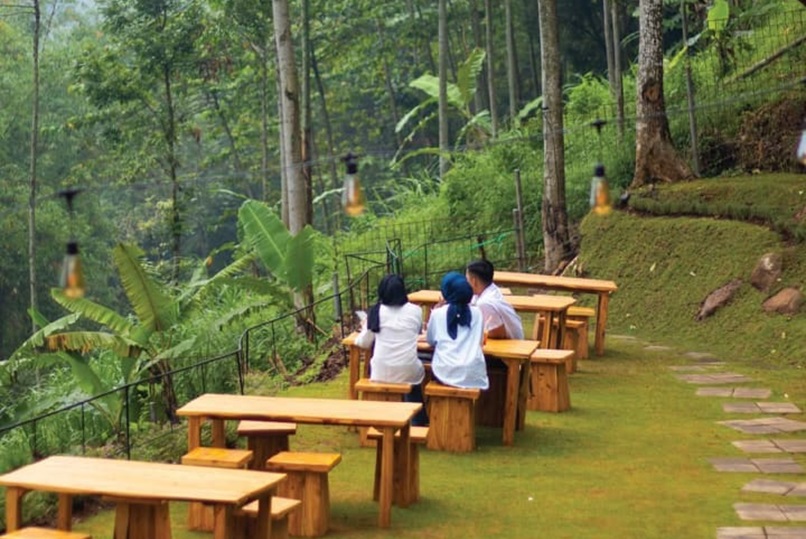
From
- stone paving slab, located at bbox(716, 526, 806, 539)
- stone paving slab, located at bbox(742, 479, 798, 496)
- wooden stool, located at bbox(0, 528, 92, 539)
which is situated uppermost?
wooden stool, located at bbox(0, 528, 92, 539)

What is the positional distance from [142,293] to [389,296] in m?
3.51

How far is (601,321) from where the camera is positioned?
1331cm

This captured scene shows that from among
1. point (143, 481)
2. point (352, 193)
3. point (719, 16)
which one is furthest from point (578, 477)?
point (719, 16)

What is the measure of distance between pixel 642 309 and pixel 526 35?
21183mm

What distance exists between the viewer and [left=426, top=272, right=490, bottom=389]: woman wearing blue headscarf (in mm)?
9289

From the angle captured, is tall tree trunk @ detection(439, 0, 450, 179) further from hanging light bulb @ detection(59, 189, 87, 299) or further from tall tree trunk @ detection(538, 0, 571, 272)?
hanging light bulb @ detection(59, 189, 87, 299)

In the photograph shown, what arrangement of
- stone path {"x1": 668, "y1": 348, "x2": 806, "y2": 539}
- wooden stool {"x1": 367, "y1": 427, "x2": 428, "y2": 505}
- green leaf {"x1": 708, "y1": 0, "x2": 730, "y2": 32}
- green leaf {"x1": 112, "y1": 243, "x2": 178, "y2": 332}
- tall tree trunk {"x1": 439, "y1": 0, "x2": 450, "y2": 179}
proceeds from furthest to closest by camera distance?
tall tree trunk {"x1": 439, "y1": 0, "x2": 450, "y2": 179}, green leaf {"x1": 708, "y1": 0, "x2": 730, "y2": 32}, green leaf {"x1": 112, "y1": 243, "x2": 178, "y2": 332}, wooden stool {"x1": 367, "y1": 427, "x2": 428, "y2": 505}, stone path {"x1": 668, "y1": 348, "x2": 806, "y2": 539}

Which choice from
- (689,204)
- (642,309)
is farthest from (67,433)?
(689,204)

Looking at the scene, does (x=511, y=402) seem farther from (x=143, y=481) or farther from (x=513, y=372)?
(x=143, y=481)

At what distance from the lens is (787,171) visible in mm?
17438

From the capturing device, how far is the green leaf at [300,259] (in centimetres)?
1370

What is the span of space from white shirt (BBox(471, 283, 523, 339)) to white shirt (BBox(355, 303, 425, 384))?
109 centimetres

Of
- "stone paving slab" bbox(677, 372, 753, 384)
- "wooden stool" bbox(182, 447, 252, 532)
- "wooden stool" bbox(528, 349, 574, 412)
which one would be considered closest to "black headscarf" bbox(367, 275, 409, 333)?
"wooden stool" bbox(528, 349, 574, 412)

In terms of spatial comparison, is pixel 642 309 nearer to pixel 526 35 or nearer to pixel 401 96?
pixel 526 35
